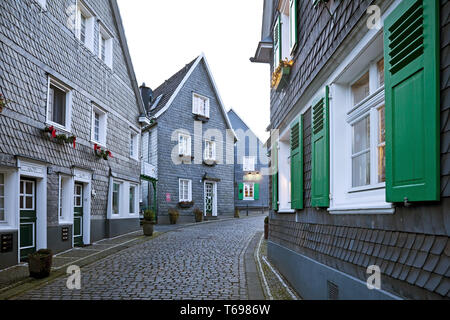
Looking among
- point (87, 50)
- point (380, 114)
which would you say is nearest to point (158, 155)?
point (87, 50)

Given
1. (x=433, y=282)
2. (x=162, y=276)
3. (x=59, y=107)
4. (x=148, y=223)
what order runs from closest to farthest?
(x=433, y=282) < (x=162, y=276) < (x=59, y=107) < (x=148, y=223)

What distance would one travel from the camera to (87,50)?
12508mm

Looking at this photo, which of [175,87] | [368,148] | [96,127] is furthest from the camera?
[175,87]

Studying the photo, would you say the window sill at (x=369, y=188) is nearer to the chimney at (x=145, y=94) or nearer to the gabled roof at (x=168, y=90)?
the gabled roof at (x=168, y=90)

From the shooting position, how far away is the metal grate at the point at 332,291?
4475 millimetres

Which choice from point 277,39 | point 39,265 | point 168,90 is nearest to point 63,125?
point 39,265

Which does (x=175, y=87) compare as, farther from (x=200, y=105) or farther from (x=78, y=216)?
(x=78, y=216)

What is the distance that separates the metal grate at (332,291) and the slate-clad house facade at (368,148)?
0.01 m

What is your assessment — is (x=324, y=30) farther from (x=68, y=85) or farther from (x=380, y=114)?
(x=68, y=85)

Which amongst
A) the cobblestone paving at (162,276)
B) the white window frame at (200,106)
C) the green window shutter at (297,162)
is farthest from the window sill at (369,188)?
the white window frame at (200,106)

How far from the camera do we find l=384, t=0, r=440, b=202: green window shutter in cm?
259

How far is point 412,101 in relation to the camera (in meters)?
2.82

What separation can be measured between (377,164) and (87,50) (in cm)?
1091

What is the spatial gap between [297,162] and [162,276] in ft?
10.8
